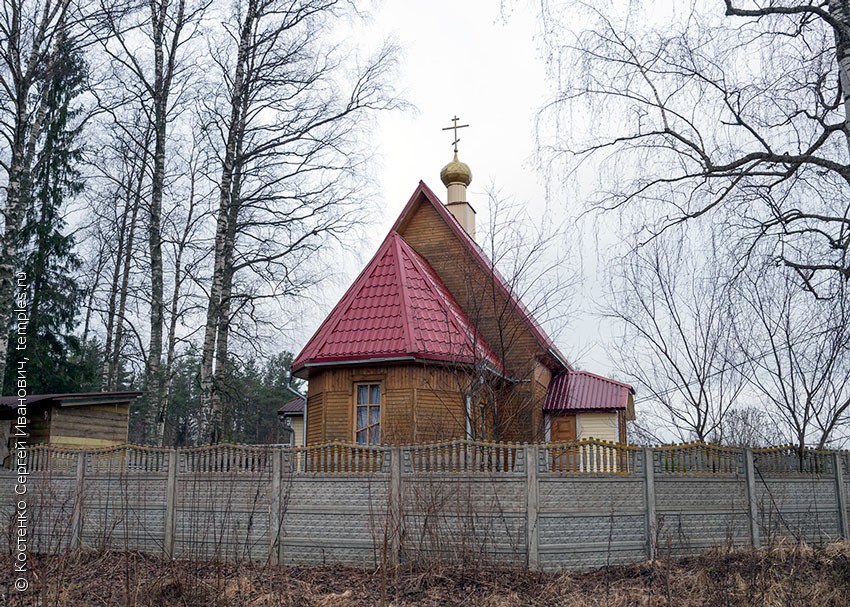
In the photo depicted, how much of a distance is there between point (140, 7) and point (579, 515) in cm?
1268

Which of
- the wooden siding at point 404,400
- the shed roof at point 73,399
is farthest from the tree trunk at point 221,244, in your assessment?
the wooden siding at point 404,400

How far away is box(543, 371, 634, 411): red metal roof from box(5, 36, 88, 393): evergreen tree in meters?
13.6

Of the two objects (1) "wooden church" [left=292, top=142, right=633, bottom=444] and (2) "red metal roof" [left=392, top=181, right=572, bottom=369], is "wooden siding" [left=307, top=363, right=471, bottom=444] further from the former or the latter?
(2) "red metal roof" [left=392, top=181, right=572, bottom=369]

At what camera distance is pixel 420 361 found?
40.1 feet

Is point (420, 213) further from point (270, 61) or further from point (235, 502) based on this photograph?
point (235, 502)

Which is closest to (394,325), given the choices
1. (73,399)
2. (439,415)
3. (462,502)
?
(439,415)

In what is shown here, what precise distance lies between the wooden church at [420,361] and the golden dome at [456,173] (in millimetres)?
6099

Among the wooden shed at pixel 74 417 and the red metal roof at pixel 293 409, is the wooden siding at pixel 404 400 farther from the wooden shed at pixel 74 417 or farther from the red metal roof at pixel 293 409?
the red metal roof at pixel 293 409

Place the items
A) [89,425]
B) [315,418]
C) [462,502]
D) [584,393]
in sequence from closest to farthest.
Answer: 1. [462,502]
2. [89,425]
3. [315,418]
4. [584,393]

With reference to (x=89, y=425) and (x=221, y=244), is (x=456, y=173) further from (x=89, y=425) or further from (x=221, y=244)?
(x=89, y=425)

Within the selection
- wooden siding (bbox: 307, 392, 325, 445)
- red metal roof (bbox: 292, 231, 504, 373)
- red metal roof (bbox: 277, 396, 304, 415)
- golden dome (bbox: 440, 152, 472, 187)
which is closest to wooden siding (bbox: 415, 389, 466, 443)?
red metal roof (bbox: 292, 231, 504, 373)

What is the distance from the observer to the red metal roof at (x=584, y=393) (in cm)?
1733

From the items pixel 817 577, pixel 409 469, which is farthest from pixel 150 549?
pixel 817 577

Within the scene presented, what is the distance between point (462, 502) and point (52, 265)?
18.3 meters
